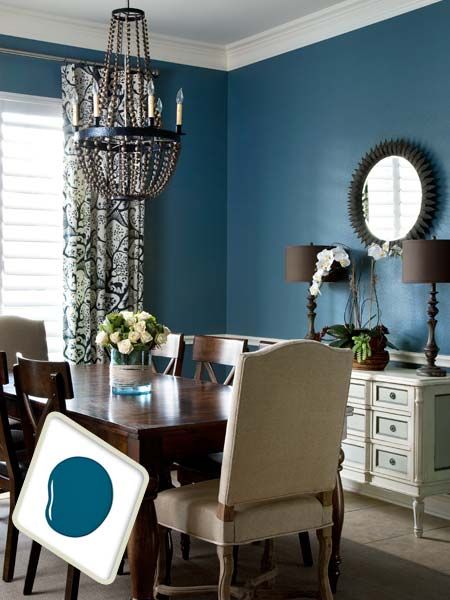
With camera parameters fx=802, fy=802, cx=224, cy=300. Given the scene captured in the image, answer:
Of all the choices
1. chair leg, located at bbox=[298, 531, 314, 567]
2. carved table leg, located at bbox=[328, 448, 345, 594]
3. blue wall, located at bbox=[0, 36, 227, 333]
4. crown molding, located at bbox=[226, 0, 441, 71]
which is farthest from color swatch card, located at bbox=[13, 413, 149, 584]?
blue wall, located at bbox=[0, 36, 227, 333]

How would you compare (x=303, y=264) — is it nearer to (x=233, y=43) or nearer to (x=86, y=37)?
(x=233, y=43)

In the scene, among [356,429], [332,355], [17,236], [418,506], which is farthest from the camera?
[17,236]

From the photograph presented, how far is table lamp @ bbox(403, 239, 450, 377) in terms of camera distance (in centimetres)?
397

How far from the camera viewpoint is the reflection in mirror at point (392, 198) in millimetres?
4547

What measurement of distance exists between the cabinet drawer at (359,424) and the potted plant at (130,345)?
1.42 m

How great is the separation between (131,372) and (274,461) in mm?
972

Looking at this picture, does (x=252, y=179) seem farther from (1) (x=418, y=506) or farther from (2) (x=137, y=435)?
(2) (x=137, y=435)

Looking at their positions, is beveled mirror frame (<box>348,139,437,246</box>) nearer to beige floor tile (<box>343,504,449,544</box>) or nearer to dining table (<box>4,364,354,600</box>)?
beige floor tile (<box>343,504,449,544</box>)

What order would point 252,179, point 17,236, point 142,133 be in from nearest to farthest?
point 142,133, point 17,236, point 252,179

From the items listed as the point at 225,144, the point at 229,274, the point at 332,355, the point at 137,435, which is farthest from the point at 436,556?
the point at 225,144

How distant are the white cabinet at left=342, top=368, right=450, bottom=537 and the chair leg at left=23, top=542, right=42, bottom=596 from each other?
1.90 metres

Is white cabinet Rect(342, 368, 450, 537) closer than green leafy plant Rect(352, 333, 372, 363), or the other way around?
white cabinet Rect(342, 368, 450, 537)

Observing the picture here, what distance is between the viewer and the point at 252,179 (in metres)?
5.87

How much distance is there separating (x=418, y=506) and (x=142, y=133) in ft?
7.57
